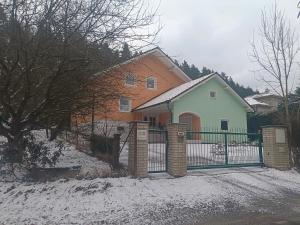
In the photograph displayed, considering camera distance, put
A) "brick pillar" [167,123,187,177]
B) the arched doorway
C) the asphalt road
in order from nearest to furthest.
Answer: the asphalt road, "brick pillar" [167,123,187,177], the arched doorway

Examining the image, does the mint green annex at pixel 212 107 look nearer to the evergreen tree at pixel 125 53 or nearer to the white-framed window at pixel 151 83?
the white-framed window at pixel 151 83

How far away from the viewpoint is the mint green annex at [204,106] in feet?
90.2

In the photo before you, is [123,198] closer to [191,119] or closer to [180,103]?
[180,103]

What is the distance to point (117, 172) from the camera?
11.3 m

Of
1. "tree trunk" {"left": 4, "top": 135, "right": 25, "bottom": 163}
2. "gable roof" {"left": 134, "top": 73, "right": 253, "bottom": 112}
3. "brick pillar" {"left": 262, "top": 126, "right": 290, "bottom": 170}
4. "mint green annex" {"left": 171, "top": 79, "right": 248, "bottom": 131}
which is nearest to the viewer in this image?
"tree trunk" {"left": 4, "top": 135, "right": 25, "bottom": 163}

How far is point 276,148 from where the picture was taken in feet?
46.7

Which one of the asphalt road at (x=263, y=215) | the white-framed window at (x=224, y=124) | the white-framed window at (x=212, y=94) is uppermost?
the white-framed window at (x=212, y=94)

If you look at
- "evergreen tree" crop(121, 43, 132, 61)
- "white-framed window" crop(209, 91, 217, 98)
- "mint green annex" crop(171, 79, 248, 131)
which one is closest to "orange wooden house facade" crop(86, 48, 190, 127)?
"mint green annex" crop(171, 79, 248, 131)

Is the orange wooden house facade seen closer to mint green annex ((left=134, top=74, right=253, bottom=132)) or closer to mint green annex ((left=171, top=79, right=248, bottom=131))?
mint green annex ((left=134, top=74, right=253, bottom=132))

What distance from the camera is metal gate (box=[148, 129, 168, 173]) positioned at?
1186 cm

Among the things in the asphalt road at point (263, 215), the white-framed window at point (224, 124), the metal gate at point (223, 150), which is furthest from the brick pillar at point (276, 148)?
the white-framed window at point (224, 124)

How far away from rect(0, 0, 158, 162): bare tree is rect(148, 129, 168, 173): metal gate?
8.11 feet

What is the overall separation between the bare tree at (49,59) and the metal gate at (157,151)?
2.47 meters

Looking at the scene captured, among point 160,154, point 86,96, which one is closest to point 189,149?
point 160,154
